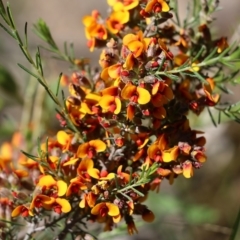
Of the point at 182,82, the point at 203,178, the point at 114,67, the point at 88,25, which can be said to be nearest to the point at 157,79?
the point at 114,67

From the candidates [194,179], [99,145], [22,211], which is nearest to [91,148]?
[99,145]

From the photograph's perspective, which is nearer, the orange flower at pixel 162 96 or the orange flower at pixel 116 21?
the orange flower at pixel 162 96

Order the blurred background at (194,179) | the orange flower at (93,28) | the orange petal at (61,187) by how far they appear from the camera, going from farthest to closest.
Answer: the blurred background at (194,179) < the orange flower at (93,28) < the orange petal at (61,187)

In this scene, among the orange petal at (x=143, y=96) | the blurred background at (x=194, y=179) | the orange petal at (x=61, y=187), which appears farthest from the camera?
the blurred background at (x=194, y=179)

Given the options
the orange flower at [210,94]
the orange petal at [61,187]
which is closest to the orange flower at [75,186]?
the orange petal at [61,187]

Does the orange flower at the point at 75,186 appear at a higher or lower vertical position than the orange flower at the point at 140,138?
lower

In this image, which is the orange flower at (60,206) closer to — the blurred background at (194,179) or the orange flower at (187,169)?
the orange flower at (187,169)

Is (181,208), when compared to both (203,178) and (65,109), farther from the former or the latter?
(65,109)
